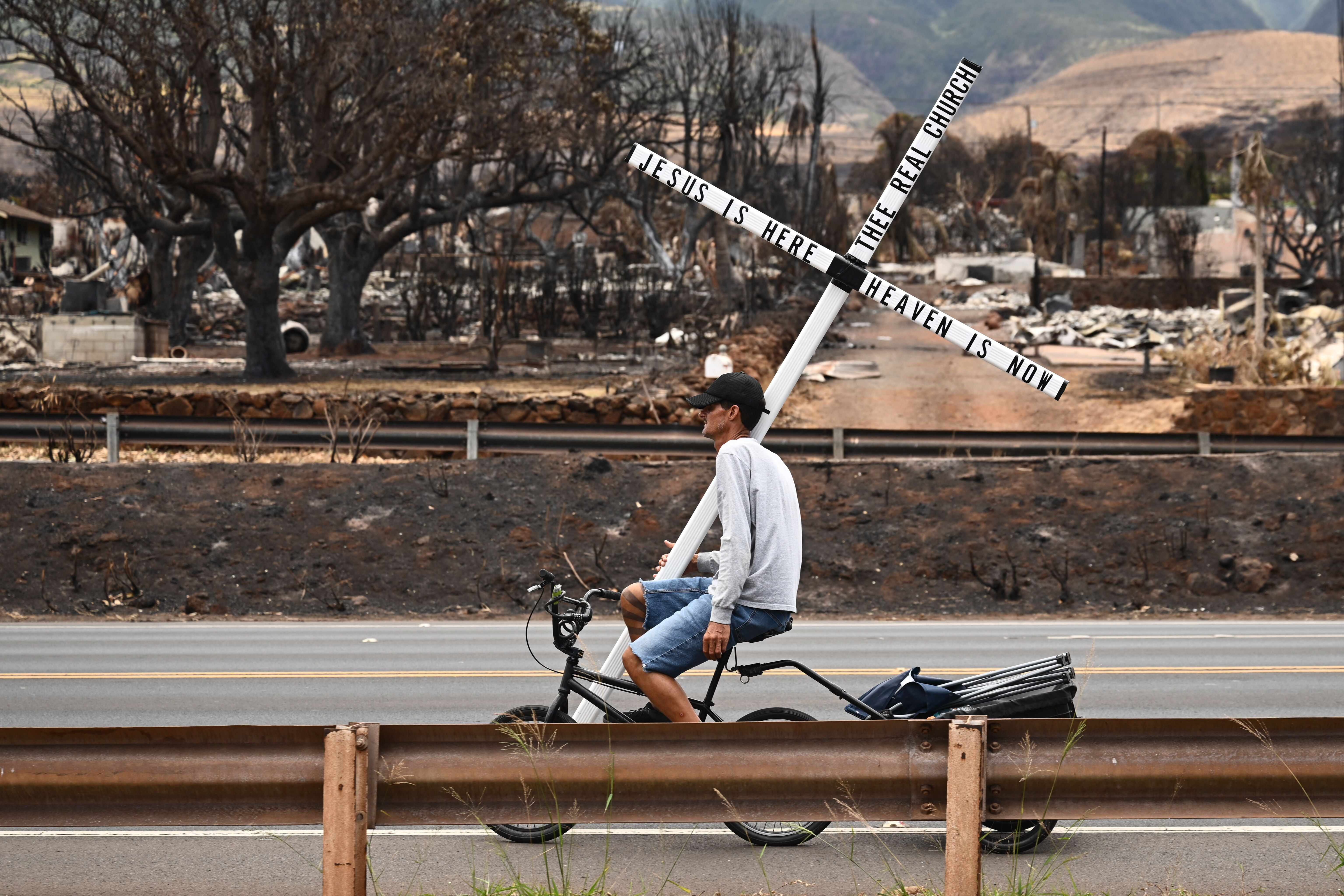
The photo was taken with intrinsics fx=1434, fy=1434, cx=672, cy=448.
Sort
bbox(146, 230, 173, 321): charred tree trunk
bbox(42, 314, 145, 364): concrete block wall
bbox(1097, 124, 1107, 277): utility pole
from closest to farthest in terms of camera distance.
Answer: bbox(42, 314, 145, 364): concrete block wall → bbox(146, 230, 173, 321): charred tree trunk → bbox(1097, 124, 1107, 277): utility pole

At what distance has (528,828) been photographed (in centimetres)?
556

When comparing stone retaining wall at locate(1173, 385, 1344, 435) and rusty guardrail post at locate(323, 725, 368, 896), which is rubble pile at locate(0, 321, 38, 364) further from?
rusty guardrail post at locate(323, 725, 368, 896)

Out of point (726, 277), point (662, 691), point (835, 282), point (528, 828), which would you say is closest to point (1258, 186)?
point (726, 277)

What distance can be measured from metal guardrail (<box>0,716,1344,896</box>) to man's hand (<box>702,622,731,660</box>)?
0.68 metres

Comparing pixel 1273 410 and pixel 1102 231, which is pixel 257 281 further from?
pixel 1102 231

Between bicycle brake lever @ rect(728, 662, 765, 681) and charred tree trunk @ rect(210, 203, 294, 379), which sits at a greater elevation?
charred tree trunk @ rect(210, 203, 294, 379)

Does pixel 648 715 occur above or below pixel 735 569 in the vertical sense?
below

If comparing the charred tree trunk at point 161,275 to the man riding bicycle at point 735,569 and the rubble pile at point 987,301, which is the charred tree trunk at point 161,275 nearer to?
the rubble pile at point 987,301

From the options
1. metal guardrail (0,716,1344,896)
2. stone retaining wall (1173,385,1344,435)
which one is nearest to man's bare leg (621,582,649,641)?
metal guardrail (0,716,1344,896)

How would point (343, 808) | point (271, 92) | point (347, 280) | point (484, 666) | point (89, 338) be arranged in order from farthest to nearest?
point (347, 280), point (89, 338), point (271, 92), point (484, 666), point (343, 808)

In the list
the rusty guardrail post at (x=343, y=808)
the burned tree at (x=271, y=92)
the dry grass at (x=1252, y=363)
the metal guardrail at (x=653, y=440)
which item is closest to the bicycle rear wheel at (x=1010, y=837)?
the rusty guardrail post at (x=343, y=808)

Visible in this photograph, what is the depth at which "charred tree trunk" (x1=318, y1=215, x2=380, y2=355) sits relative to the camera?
121 feet

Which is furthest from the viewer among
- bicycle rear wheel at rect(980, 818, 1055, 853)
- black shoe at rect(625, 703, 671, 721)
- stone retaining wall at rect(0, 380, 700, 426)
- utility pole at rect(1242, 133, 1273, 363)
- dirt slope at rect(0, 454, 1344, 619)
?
utility pole at rect(1242, 133, 1273, 363)

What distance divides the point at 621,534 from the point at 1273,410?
1221 centimetres
